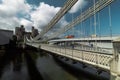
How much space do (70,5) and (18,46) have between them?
3807 inches

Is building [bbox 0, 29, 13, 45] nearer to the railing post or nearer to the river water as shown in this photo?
the river water

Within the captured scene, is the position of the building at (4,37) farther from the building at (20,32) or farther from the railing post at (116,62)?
the railing post at (116,62)

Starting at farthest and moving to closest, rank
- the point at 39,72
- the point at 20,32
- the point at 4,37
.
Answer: the point at 20,32 → the point at 4,37 → the point at 39,72

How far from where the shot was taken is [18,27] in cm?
19000

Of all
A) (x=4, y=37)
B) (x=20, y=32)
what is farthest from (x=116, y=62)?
(x=20, y=32)

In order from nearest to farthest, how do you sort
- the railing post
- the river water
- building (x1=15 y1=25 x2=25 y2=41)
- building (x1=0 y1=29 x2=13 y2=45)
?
the railing post, the river water, building (x1=0 y1=29 x2=13 y2=45), building (x1=15 y1=25 x2=25 y2=41)

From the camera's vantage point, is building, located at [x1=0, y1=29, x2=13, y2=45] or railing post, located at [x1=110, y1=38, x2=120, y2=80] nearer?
railing post, located at [x1=110, y1=38, x2=120, y2=80]

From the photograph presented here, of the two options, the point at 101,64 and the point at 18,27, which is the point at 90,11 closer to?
the point at 101,64

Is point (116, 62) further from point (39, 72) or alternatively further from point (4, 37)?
point (4, 37)

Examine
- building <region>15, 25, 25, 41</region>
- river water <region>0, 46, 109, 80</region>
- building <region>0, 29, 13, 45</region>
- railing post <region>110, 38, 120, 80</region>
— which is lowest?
river water <region>0, 46, 109, 80</region>

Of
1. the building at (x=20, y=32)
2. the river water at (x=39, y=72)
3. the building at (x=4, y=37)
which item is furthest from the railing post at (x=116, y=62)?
the building at (x=20, y=32)

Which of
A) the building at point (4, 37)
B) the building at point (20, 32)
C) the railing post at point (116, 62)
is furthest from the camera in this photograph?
the building at point (20, 32)

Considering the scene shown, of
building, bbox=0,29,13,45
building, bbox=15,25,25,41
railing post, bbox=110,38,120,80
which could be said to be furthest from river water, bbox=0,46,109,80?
building, bbox=15,25,25,41

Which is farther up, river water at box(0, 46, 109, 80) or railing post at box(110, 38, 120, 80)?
railing post at box(110, 38, 120, 80)
